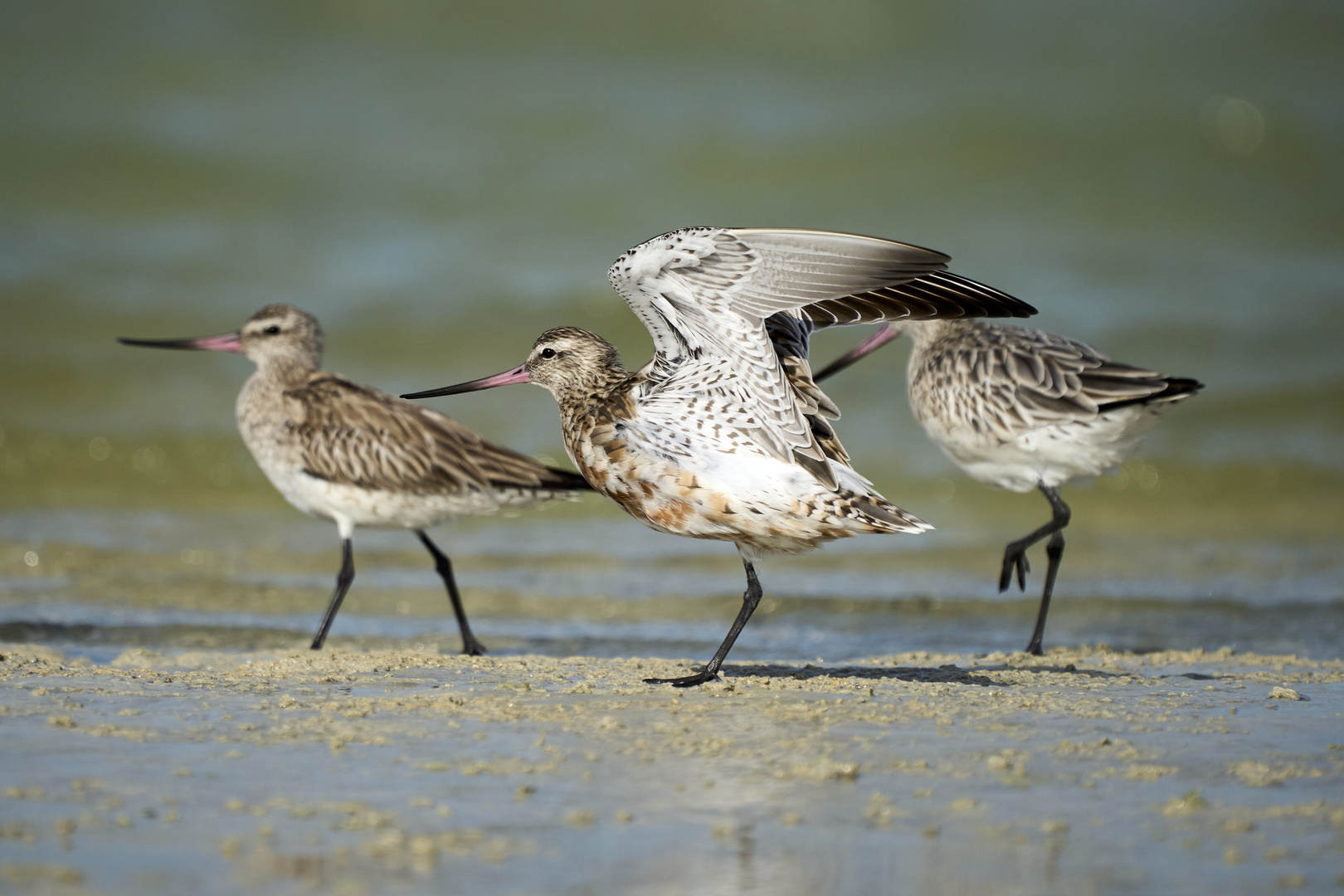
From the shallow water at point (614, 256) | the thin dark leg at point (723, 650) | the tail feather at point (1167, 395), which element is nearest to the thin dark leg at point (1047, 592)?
the shallow water at point (614, 256)

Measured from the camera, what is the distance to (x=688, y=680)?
16.2 feet

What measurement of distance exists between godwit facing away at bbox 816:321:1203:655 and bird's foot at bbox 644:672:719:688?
7.43ft

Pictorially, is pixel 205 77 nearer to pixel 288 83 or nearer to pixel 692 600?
pixel 288 83

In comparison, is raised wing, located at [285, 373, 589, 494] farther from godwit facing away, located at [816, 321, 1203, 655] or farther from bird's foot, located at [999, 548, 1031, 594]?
bird's foot, located at [999, 548, 1031, 594]

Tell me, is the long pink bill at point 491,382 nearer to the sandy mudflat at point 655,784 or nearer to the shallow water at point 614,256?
the shallow water at point 614,256

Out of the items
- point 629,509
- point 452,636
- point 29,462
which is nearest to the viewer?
point 629,509

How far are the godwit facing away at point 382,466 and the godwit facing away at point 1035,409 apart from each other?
163 centimetres

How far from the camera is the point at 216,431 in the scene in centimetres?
1167

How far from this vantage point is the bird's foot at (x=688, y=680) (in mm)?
4934

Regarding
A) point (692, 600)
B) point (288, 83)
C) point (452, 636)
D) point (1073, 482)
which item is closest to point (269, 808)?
point (452, 636)

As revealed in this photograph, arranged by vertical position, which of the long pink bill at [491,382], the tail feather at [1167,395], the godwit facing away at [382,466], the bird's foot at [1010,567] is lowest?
the bird's foot at [1010,567]

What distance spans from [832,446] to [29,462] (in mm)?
7864

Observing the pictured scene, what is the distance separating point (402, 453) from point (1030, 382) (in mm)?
3059

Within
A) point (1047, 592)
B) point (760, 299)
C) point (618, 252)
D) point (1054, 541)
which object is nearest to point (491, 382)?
point (760, 299)
